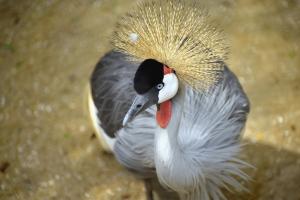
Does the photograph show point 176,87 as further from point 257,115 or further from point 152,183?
point 257,115

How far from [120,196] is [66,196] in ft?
0.65

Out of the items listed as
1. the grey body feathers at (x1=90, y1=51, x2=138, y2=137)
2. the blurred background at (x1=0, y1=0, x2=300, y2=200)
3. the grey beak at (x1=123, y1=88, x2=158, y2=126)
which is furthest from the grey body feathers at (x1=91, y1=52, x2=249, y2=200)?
the blurred background at (x1=0, y1=0, x2=300, y2=200)

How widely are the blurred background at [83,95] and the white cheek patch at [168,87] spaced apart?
67 cm

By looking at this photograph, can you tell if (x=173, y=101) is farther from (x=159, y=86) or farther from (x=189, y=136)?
(x=189, y=136)

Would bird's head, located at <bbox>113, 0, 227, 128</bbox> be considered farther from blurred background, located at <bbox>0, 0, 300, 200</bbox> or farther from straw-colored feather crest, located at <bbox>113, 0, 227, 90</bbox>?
blurred background, located at <bbox>0, 0, 300, 200</bbox>

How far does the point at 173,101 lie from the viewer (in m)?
1.25

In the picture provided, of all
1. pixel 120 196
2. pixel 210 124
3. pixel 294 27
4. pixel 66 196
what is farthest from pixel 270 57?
pixel 66 196

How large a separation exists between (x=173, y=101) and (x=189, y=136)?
237 millimetres

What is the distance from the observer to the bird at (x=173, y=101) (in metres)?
1.23

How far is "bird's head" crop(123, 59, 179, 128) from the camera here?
1157 millimetres

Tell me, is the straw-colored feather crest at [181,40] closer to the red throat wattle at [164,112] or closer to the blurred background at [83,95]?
the red throat wattle at [164,112]

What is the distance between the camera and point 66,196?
179 centimetres

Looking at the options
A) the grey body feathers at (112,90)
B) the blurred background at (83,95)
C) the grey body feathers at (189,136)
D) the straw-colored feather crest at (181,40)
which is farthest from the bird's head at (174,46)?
the blurred background at (83,95)

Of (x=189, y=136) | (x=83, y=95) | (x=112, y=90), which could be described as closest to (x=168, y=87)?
(x=189, y=136)
